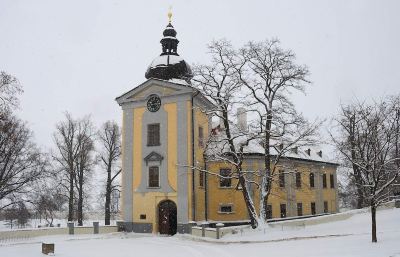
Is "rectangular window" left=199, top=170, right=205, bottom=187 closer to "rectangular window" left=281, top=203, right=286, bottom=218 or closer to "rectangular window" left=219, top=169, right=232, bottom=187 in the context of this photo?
"rectangular window" left=219, top=169, right=232, bottom=187

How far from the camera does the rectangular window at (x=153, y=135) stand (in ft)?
107

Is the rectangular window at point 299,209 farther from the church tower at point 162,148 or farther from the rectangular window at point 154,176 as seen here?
the rectangular window at point 154,176

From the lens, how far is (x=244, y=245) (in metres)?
23.5

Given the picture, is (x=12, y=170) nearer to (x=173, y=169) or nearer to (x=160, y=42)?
(x=173, y=169)

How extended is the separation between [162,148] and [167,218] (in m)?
5.12

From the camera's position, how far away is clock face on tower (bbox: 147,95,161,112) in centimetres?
3309

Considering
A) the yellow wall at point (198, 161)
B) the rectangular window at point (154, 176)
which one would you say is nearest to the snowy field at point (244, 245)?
the yellow wall at point (198, 161)

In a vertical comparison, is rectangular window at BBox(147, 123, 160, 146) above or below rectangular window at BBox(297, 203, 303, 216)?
above

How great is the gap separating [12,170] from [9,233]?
9606 millimetres

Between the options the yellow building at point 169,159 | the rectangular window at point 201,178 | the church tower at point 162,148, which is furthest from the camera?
the rectangular window at point 201,178

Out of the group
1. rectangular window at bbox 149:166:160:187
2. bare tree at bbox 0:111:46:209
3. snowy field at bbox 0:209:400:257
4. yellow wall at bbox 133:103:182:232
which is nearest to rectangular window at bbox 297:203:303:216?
snowy field at bbox 0:209:400:257

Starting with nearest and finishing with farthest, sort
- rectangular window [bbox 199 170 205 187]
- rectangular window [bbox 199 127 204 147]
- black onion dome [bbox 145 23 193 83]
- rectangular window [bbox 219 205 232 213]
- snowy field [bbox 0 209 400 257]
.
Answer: snowy field [bbox 0 209 400 257] < rectangular window [bbox 199 170 205 187] < rectangular window [bbox 199 127 204 147] < black onion dome [bbox 145 23 193 83] < rectangular window [bbox 219 205 232 213]

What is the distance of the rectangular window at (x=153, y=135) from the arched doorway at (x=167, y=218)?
14.6 feet

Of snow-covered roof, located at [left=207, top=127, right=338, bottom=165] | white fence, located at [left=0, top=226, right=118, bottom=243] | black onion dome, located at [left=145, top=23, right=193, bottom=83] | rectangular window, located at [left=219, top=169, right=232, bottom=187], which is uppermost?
black onion dome, located at [left=145, top=23, right=193, bottom=83]
